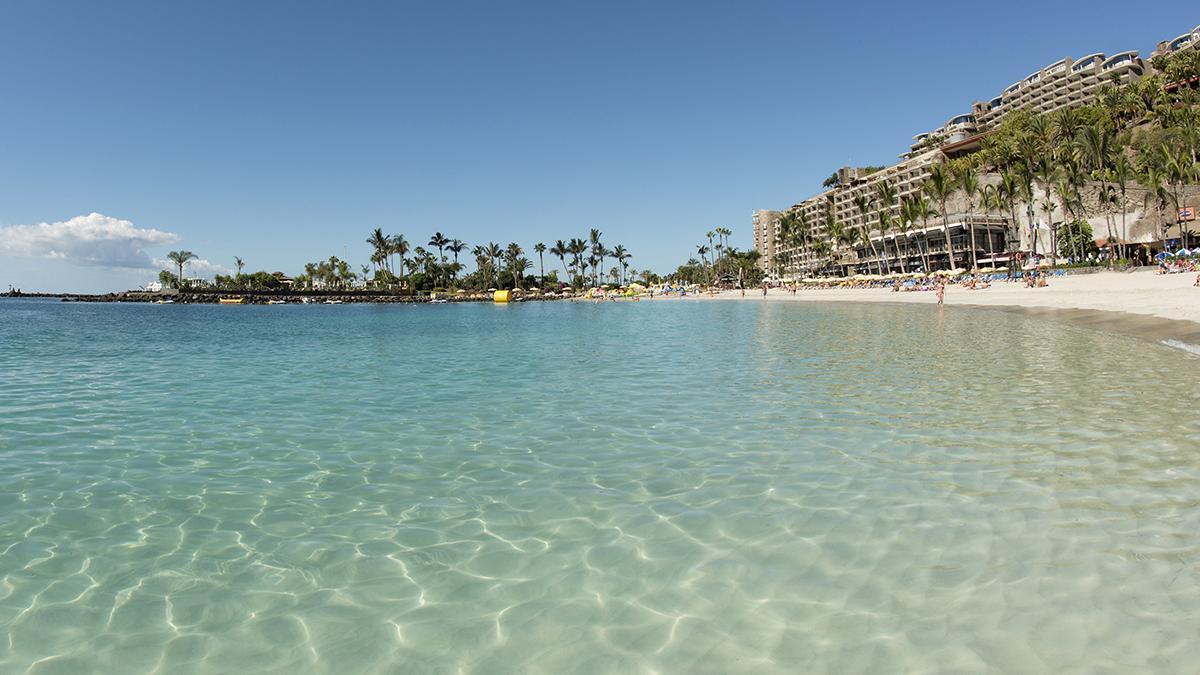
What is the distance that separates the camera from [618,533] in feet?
18.2

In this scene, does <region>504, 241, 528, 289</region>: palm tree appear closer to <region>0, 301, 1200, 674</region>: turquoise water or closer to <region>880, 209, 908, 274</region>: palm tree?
<region>880, 209, 908, 274</region>: palm tree

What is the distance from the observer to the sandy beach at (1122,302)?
21250mm

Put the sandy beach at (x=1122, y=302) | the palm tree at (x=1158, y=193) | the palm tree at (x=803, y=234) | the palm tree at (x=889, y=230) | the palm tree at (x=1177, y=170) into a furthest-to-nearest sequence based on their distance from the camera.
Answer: the palm tree at (x=803, y=234)
the palm tree at (x=889, y=230)
the palm tree at (x=1177, y=170)
the palm tree at (x=1158, y=193)
the sandy beach at (x=1122, y=302)

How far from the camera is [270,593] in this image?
15.0ft

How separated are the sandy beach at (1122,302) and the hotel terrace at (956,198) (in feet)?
151

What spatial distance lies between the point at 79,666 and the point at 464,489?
11.7 feet

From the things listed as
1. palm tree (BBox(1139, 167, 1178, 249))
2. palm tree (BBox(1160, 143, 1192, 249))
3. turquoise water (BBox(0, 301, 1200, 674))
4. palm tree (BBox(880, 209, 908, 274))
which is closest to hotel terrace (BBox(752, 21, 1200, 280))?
palm tree (BBox(880, 209, 908, 274))

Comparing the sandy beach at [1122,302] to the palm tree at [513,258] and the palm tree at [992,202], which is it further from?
the palm tree at [513,258]

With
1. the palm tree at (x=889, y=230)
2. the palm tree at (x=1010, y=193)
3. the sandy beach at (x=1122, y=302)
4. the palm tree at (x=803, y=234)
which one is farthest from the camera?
Answer: the palm tree at (x=803, y=234)

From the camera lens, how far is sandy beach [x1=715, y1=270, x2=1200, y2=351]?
2125 centimetres

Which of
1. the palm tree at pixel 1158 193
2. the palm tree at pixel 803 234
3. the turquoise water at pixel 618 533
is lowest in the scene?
the turquoise water at pixel 618 533

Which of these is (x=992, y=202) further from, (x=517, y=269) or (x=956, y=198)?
(x=517, y=269)

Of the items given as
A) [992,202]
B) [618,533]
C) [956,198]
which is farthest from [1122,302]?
[956,198]

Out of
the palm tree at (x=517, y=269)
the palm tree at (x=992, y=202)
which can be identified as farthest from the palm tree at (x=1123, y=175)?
the palm tree at (x=517, y=269)
